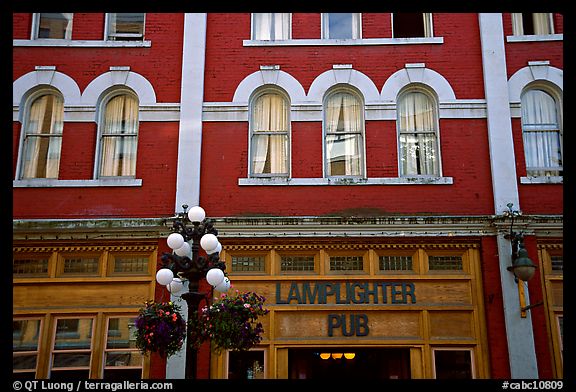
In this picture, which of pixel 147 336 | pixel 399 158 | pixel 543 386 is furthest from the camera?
pixel 399 158

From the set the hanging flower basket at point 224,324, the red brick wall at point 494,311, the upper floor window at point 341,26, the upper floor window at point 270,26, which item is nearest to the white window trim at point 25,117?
the upper floor window at point 270,26

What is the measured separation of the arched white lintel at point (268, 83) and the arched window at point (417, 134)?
2.23 metres

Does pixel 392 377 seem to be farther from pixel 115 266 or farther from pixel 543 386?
pixel 115 266

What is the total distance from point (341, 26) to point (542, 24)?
4.47m

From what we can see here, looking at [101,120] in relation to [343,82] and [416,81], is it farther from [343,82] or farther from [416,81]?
[416,81]

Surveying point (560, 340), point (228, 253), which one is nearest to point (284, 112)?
point (228, 253)

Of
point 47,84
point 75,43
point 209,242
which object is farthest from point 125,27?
point 209,242

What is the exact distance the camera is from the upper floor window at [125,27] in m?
13.7

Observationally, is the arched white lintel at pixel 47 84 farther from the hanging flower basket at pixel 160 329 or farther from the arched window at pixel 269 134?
the hanging flower basket at pixel 160 329

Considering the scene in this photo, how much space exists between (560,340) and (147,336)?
26.1 ft

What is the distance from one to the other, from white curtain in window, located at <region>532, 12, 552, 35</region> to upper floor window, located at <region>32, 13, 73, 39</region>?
33.9 ft

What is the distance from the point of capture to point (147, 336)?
337 inches

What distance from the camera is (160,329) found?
8508 millimetres

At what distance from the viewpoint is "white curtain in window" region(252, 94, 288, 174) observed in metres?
12.9
